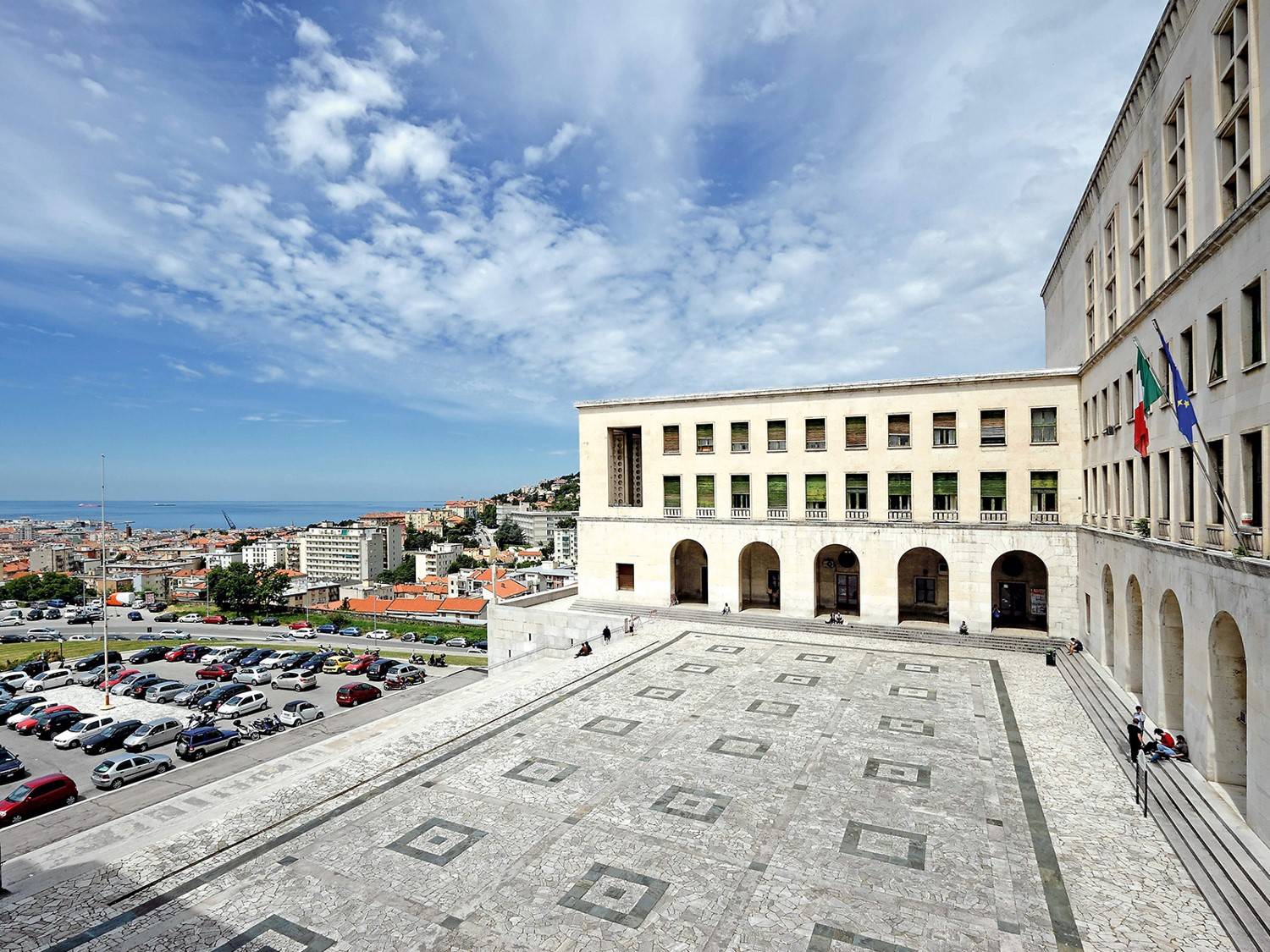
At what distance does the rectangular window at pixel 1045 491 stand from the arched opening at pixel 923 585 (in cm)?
600

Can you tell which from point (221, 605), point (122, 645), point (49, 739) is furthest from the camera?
point (221, 605)

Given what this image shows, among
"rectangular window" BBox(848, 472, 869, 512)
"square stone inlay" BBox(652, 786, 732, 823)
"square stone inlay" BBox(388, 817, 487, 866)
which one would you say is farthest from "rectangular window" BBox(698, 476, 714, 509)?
"square stone inlay" BBox(388, 817, 487, 866)

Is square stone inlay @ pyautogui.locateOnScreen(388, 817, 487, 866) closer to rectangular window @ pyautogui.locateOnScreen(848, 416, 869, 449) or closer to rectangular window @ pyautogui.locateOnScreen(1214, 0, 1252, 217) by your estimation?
rectangular window @ pyautogui.locateOnScreen(1214, 0, 1252, 217)

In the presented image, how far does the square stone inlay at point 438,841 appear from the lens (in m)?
12.6

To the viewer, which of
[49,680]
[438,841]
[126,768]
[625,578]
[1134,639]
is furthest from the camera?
[49,680]

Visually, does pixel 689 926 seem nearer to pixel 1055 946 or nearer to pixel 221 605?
pixel 1055 946

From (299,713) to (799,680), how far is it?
27.9m

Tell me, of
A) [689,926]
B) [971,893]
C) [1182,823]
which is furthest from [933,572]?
[689,926]

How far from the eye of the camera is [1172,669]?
55.9 ft

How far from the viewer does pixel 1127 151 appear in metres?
20.2

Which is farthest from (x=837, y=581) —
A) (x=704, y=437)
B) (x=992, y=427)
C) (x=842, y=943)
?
(x=842, y=943)

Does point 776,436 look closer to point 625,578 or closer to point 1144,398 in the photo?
point 625,578

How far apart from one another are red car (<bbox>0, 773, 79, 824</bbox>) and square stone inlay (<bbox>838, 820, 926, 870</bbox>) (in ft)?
85.1

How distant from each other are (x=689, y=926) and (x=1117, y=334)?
75.0 feet
